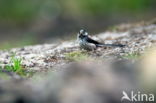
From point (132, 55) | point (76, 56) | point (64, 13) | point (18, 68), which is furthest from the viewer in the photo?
point (64, 13)

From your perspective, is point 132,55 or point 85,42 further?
point 85,42

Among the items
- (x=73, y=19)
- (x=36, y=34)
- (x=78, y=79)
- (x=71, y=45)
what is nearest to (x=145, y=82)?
(x=78, y=79)

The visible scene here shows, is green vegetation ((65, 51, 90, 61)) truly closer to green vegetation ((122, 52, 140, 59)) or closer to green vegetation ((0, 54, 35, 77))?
green vegetation ((122, 52, 140, 59))

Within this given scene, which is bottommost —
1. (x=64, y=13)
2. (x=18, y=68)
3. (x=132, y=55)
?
(x=18, y=68)

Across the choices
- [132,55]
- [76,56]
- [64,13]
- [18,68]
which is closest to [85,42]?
[76,56]

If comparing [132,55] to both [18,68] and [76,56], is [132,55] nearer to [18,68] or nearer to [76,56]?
[76,56]

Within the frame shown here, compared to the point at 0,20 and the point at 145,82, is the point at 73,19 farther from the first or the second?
the point at 145,82

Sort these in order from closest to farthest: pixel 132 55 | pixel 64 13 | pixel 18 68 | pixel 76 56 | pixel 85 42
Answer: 1. pixel 18 68
2. pixel 132 55
3. pixel 76 56
4. pixel 85 42
5. pixel 64 13

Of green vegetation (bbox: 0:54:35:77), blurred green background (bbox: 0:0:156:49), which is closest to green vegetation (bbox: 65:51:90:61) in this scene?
green vegetation (bbox: 0:54:35:77)

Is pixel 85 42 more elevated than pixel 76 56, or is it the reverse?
pixel 85 42

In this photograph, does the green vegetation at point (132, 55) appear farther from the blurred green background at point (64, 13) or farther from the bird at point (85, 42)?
the blurred green background at point (64, 13)
